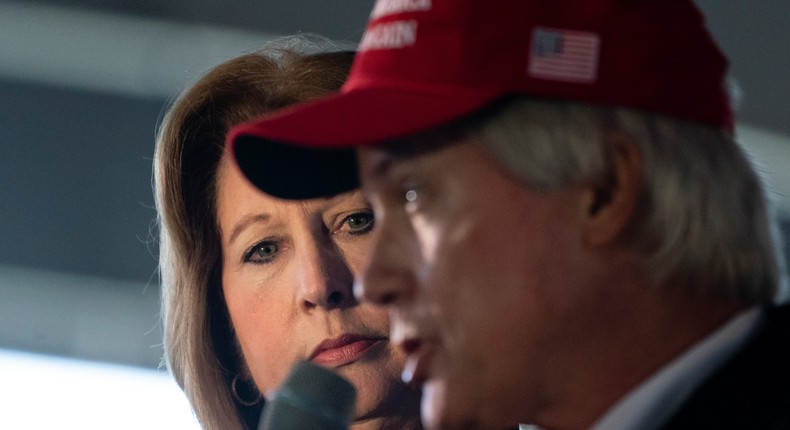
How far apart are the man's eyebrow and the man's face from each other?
0.64 m

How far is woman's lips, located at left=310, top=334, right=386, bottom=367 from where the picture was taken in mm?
1423

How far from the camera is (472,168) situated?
0.88 m

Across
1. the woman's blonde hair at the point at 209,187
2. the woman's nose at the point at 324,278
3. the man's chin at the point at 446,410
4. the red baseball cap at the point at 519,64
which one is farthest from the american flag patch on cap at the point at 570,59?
the woman's blonde hair at the point at 209,187

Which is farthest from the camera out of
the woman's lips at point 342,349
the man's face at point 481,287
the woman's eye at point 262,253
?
the woman's eye at point 262,253

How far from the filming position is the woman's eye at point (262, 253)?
1527mm

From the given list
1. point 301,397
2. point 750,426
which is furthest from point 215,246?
point 750,426

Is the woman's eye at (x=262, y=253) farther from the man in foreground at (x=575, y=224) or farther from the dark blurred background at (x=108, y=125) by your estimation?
the dark blurred background at (x=108, y=125)

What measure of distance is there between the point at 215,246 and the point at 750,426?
0.96 m

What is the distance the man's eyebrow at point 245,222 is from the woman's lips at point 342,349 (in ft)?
0.61

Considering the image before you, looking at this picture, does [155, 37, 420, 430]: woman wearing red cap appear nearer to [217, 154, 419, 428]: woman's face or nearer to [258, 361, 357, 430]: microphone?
[217, 154, 419, 428]: woman's face

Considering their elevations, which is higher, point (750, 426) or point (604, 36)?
point (604, 36)

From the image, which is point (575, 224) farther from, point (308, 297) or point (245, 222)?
point (245, 222)

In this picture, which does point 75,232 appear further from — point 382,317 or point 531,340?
point 531,340

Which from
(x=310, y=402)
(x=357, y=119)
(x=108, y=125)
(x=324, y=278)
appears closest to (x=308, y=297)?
(x=324, y=278)
